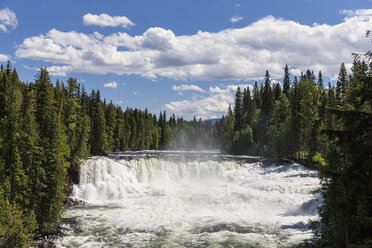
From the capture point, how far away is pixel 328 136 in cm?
1052

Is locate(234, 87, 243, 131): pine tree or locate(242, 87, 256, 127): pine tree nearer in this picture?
locate(242, 87, 256, 127): pine tree

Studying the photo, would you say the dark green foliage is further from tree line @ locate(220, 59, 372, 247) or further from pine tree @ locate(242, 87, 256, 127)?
pine tree @ locate(242, 87, 256, 127)

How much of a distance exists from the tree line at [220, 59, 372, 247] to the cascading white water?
15.1 ft

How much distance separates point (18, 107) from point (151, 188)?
61.9 ft

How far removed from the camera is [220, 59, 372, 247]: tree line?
9727mm

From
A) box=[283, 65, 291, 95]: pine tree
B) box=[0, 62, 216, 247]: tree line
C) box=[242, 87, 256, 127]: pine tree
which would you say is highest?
box=[283, 65, 291, 95]: pine tree

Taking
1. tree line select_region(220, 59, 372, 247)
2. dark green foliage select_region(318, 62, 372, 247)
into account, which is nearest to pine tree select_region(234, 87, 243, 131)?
tree line select_region(220, 59, 372, 247)

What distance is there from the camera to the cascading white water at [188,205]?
21344mm

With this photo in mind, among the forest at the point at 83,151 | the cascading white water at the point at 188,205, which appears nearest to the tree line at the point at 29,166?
the forest at the point at 83,151

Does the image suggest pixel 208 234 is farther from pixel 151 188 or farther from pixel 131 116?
pixel 131 116

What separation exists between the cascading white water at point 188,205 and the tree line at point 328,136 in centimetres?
459

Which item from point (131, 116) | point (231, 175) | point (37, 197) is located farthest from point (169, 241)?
point (131, 116)

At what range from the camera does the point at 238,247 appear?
19.4m

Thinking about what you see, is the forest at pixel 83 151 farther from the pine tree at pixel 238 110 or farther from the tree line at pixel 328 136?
the pine tree at pixel 238 110
